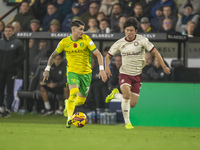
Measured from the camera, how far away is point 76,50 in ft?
35.4

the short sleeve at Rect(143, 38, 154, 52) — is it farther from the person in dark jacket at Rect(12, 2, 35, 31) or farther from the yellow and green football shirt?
the person in dark jacket at Rect(12, 2, 35, 31)

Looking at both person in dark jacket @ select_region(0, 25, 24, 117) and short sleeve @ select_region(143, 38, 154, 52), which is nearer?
short sleeve @ select_region(143, 38, 154, 52)

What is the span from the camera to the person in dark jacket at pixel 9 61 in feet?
49.5

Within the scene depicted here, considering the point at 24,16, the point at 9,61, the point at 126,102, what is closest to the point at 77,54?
the point at 126,102

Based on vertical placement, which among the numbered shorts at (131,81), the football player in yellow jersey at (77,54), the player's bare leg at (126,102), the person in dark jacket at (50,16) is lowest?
the player's bare leg at (126,102)

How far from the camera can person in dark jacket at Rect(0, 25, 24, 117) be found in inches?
594

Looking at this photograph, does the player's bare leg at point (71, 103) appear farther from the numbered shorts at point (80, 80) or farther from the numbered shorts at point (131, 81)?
the numbered shorts at point (131, 81)

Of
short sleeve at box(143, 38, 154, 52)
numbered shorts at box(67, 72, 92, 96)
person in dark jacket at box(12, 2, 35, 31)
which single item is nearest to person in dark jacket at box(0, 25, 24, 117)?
person in dark jacket at box(12, 2, 35, 31)

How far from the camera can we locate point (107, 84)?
48.6 feet

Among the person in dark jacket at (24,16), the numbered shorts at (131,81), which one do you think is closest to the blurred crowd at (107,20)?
Answer: the person in dark jacket at (24,16)

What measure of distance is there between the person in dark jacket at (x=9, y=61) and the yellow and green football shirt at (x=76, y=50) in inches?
184

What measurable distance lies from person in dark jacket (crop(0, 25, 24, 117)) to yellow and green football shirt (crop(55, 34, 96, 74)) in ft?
15.3

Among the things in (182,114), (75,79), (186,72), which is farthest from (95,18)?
(75,79)

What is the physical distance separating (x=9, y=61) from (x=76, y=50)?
16.0 ft
